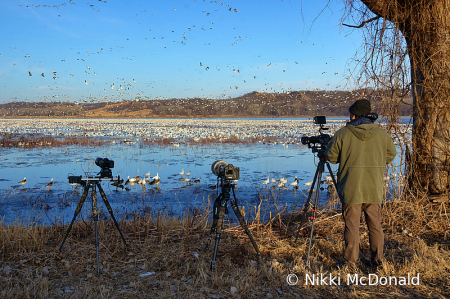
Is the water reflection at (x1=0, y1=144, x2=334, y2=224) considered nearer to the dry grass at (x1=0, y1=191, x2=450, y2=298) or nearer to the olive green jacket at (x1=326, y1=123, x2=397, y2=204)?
the dry grass at (x1=0, y1=191, x2=450, y2=298)

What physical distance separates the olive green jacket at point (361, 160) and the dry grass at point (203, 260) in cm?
85

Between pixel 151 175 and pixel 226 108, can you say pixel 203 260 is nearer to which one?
pixel 151 175

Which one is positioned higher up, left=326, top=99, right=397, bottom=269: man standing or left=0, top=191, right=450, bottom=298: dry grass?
left=326, top=99, right=397, bottom=269: man standing

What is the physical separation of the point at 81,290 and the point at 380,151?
3.52 m

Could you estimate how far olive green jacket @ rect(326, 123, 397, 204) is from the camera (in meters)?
3.56

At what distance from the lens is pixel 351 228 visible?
12.1 feet

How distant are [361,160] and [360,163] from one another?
1.4 inches

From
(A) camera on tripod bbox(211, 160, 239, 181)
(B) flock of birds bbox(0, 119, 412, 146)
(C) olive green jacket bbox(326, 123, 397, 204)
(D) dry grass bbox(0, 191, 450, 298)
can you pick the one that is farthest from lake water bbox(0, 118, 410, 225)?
(B) flock of birds bbox(0, 119, 412, 146)

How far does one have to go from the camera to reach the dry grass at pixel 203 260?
3.35 m

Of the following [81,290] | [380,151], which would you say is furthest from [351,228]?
[81,290]

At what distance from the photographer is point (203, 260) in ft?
13.2

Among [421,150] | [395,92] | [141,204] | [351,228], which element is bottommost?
[141,204]

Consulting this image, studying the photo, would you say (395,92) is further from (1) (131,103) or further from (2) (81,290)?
(1) (131,103)

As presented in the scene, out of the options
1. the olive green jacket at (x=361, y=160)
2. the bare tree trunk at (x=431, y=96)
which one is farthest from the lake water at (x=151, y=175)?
the bare tree trunk at (x=431, y=96)
